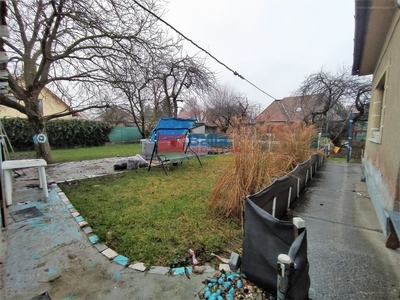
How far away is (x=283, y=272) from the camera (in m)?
1.03

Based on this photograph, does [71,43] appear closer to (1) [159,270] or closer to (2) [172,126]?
(2) [172,126]

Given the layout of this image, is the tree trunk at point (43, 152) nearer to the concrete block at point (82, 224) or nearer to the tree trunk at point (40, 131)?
the tree trunk at point (40, 131)

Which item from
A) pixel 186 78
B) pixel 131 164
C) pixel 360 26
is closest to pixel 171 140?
pixel 131 164

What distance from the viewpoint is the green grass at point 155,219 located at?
6.72ft

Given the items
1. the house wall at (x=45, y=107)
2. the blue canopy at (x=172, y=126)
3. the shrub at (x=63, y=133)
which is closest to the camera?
the blue canopy at (x=172, y=126)

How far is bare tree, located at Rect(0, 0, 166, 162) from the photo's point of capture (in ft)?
14.7

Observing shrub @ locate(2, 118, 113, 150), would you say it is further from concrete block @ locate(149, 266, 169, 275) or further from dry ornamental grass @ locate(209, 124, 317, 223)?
concrete block @ locate(149, 266, 169, 275)

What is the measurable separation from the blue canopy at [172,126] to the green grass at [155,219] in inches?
66.5

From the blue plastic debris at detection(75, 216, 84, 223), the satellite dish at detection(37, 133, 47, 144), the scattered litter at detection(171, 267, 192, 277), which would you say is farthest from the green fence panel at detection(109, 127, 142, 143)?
the scattered litter at detection(171, 267, 192, 277)

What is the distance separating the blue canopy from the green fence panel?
502 inches

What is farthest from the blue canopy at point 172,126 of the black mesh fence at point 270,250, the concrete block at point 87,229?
the black mesh fence at point 270,250

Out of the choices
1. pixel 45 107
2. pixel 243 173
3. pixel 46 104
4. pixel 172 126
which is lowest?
pixel 243 173

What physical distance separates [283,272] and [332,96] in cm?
1300

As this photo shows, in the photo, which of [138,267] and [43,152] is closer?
[138,267]
